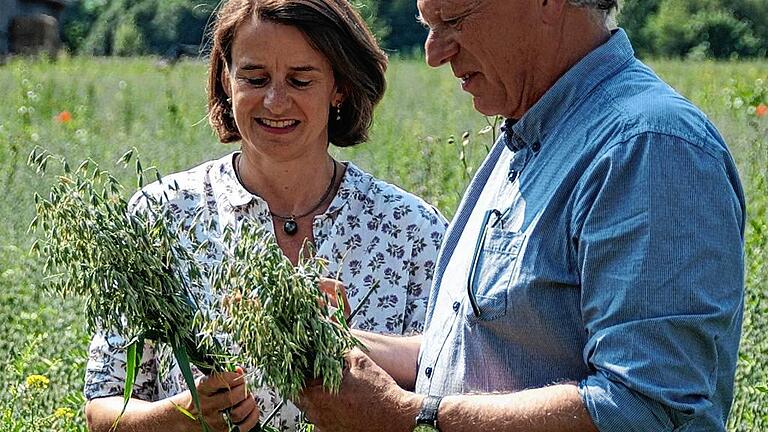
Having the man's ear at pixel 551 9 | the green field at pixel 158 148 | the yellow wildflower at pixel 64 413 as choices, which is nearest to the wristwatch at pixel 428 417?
the man's ear at pixel 551 9

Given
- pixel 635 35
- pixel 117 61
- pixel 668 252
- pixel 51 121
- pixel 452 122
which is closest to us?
pixel 668 252

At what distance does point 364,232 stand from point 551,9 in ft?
3.96

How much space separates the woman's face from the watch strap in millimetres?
1178

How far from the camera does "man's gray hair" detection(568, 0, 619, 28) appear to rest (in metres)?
2.47

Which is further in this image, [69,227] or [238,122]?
[238,122]

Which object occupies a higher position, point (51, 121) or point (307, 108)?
point (307, 108)

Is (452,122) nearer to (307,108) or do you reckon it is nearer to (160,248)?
(307,108)

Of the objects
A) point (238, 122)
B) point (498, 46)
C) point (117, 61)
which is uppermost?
point (498, 46)

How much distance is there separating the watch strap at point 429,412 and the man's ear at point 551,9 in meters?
0.69

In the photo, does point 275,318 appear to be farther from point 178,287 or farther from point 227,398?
point 227,398

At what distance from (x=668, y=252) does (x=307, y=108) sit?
145 centimetres

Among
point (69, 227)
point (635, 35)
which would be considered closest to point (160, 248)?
point (69, 227)

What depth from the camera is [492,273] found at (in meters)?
2.45

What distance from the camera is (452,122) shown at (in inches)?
381
